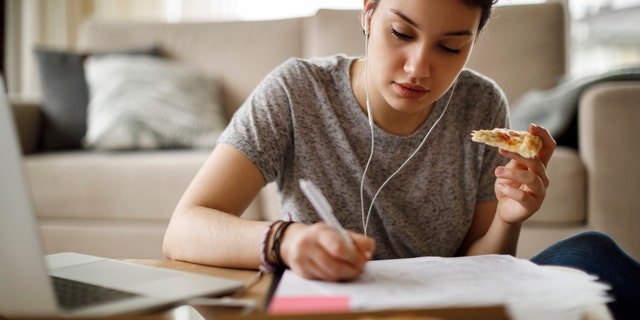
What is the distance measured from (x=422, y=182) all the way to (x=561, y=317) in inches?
22.1

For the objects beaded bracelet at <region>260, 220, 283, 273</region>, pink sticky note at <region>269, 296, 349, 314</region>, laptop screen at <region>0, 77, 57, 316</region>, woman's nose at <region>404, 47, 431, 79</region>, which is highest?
woman's nose at <region>404, 47, 431, 79</region>

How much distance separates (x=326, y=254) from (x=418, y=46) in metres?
0.44

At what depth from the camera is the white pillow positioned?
235 cm

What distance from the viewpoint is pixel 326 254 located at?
0.66m

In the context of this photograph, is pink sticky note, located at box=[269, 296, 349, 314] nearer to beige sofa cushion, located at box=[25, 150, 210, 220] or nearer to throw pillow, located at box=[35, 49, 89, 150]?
beige sofa cushion, located at box=[25, 150, 210, 220]

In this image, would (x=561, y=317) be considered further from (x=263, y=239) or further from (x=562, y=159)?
(x=562, y=159)

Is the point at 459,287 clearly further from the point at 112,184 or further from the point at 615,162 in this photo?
the point at 112,184

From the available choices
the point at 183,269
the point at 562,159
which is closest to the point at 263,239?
the point at 183,269

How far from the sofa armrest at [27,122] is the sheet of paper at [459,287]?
210cm

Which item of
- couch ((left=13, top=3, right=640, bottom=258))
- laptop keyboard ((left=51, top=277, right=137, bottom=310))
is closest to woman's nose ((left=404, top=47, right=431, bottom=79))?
laptop keyboard ((left=51, top=277, right=137, bottom=310))

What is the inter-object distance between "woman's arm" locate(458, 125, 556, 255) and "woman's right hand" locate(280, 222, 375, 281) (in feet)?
1.12

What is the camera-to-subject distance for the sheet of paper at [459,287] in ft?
1.93


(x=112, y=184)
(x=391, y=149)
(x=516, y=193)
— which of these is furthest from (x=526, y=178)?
(x=112, y=184)

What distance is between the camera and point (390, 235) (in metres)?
1.11
